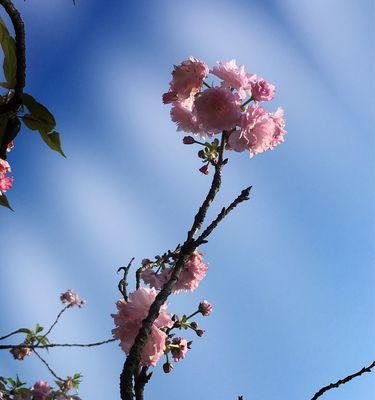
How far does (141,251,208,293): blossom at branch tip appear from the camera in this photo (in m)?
2.15

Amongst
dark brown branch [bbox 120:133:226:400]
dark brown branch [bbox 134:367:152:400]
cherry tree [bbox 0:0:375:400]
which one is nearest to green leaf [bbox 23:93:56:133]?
cherry tree [bbox 0:0:375:400]

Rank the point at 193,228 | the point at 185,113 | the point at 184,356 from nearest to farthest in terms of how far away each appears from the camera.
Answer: the point at 193,228, the point at 184,356, the point at 185,113

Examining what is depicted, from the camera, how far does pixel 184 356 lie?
5.73 feet

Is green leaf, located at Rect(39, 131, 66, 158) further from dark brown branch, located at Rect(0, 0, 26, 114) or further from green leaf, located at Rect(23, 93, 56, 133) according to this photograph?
dark brown branch, located at Rect(0, 0, 26, 114)

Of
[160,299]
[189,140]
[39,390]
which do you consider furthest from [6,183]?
[39,390]

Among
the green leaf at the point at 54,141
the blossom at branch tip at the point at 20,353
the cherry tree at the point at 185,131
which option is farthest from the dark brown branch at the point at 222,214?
the blossom at branch tip at the point at 20,353

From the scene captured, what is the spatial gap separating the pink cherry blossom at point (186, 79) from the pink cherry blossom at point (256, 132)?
33 cm

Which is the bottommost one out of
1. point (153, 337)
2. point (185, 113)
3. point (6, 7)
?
point (153, 337)

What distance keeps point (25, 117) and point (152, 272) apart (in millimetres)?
994

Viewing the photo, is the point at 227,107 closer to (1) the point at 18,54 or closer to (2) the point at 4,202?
(1) the point at 18,54

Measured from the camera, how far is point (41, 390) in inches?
227

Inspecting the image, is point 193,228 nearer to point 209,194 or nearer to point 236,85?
point 209,194

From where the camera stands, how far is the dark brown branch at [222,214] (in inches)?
48.6

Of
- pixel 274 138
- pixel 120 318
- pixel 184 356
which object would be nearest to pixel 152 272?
pixel 184 356
